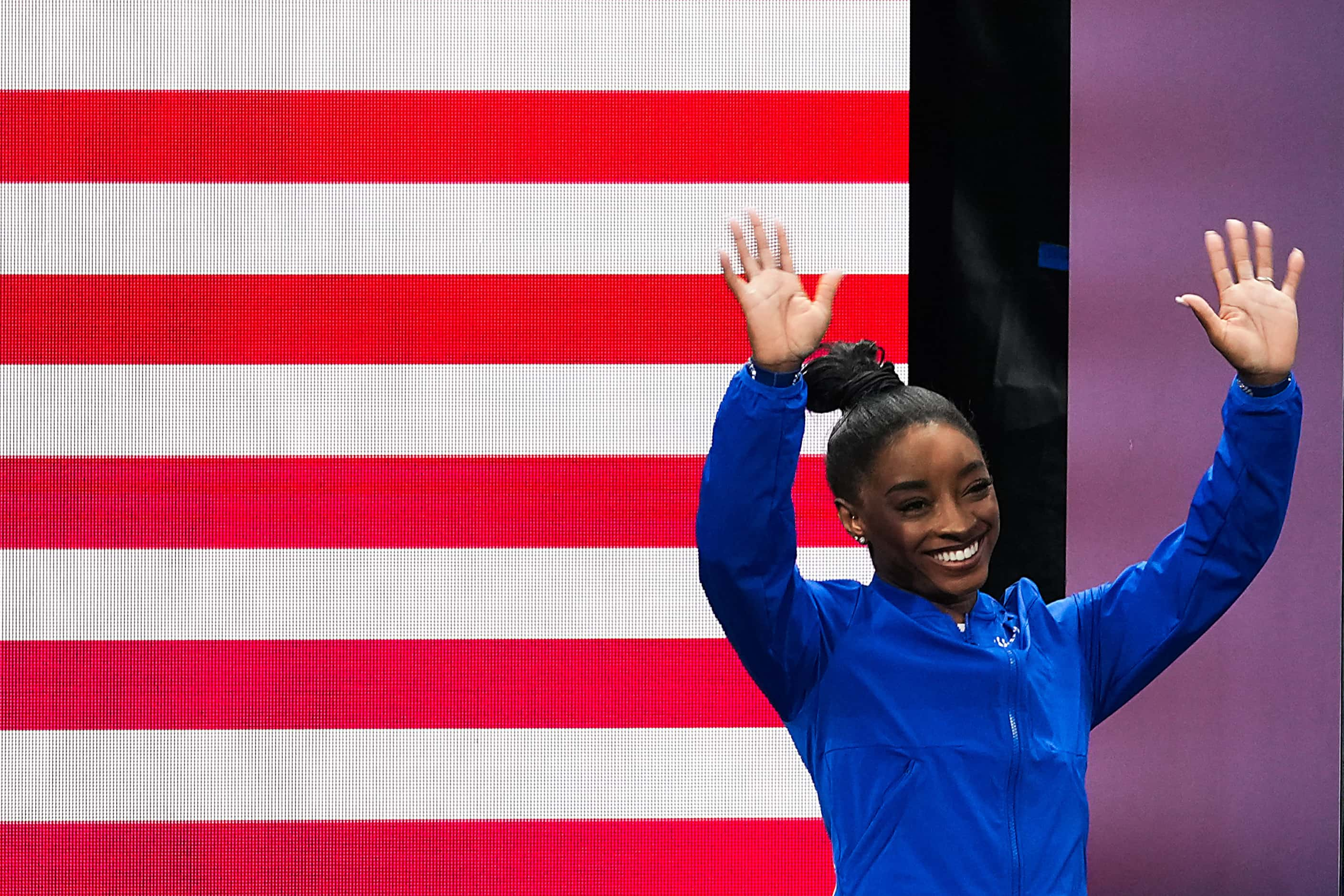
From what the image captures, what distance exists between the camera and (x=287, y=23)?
1.53 meters

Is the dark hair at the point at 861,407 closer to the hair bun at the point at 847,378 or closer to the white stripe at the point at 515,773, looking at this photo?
the hair bun at the point at 847,378

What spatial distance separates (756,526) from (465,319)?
71 cm

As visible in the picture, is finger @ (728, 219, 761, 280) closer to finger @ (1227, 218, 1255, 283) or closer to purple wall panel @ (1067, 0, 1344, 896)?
finger @ (1227, 218, 1255, 283)

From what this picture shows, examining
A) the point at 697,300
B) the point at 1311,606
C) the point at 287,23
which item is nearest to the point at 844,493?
the point at 697,300

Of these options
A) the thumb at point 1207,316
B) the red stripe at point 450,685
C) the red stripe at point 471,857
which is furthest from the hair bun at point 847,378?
the red stripe at point 471,857

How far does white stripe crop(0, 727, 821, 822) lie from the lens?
4.96 feet

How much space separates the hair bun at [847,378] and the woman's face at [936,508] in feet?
0.24

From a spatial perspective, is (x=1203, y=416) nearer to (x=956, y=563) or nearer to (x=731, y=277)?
(x=956, y=563)

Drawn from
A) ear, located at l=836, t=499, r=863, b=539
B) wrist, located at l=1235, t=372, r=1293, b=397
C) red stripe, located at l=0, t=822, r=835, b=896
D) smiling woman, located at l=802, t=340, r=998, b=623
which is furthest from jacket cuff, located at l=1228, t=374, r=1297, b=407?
red stripe, located at l=0, t=822, r=835, b=896

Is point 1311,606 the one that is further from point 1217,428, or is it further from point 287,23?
point 287,23

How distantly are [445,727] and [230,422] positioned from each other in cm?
45

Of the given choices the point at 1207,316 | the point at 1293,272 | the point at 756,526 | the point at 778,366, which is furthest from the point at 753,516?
the point at 1293,272

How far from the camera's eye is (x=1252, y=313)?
1.02 metres

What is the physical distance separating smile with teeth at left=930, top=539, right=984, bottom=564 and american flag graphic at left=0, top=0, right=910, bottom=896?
19.5 inches
